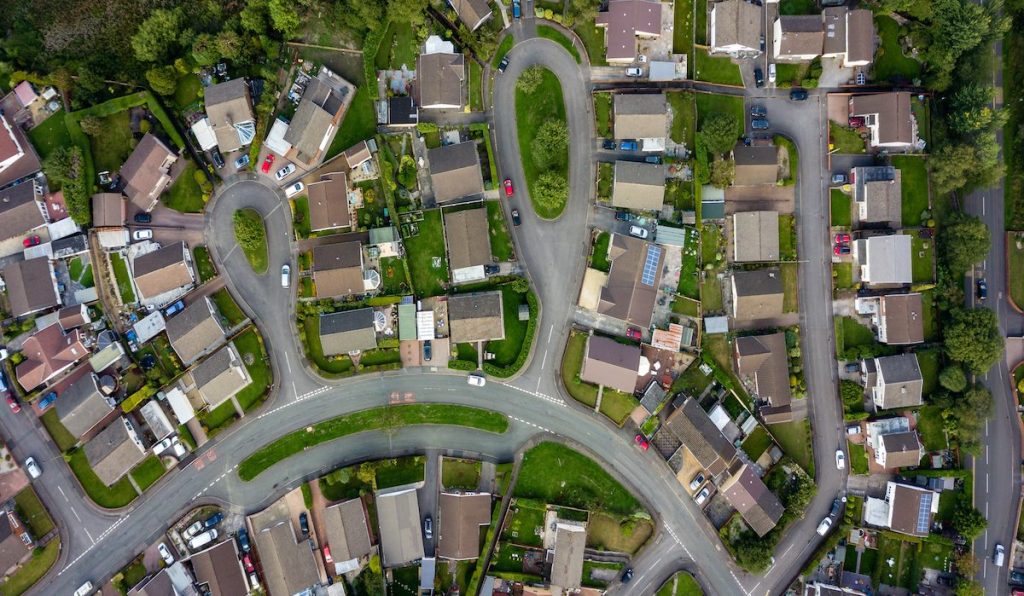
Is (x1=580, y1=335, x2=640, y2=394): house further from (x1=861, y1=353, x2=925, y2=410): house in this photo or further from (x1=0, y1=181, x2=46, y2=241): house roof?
(x1=0, y1=181, x2=46, y2=241): house roof

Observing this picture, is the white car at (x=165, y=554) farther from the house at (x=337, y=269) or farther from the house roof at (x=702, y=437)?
the house roof at (x=702, y=437)

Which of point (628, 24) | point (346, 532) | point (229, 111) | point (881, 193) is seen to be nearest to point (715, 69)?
point (628, 24)

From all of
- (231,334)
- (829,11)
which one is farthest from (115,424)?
(829,11)

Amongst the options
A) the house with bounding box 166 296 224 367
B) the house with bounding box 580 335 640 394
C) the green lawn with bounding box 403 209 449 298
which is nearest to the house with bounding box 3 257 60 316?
the house with bounding box 166 296 224 367

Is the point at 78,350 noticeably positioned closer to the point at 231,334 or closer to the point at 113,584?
the point at 231,334

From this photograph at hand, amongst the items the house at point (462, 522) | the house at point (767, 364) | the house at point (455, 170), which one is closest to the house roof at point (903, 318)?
the house at point (767, 364)
